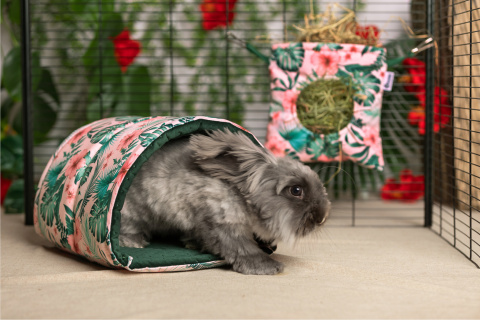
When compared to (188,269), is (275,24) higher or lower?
higher

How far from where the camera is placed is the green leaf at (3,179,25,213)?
369 centimetres

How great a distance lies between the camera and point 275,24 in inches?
166

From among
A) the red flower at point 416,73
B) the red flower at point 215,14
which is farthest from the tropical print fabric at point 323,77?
the red flower at point 215,14

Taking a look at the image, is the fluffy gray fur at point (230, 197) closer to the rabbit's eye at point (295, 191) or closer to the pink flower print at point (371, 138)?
the rabbit's eye at point (295, 191)

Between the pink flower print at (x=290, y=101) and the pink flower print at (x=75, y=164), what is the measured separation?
117 centimetres

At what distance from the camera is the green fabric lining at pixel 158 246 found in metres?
2.13

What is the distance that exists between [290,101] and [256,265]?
3.96ft

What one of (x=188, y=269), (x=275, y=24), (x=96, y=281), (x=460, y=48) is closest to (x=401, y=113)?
(x=460, y=48)

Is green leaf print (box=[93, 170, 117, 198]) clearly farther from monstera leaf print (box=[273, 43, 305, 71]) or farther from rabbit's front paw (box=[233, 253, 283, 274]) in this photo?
monstera leaf print (box=[273, 43, 305, 71])

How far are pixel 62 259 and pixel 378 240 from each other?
155cm

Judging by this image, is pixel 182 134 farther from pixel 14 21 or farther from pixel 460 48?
pixel 14 21

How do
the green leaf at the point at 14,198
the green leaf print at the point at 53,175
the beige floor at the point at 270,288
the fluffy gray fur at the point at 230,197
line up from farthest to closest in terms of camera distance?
1. the green leaf at the point at 14,198
2. the green leaf print at the point at 53,175
3. the fluffy gray fur at the point at 230,197
4. the beige floor at the point at 270,288

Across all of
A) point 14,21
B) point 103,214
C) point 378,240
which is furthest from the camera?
point 14,21

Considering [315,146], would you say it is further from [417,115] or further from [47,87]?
[47,87]
